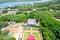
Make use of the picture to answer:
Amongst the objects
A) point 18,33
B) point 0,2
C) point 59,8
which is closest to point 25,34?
point 18,33

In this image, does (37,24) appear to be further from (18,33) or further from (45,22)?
(18,33)

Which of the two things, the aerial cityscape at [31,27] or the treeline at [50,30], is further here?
the aerial cityscape at [31,27]

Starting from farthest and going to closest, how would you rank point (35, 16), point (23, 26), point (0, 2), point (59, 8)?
1. point (0, 2)
2. point (59, 8)
3. point (35, 16)
4. point (23, 26)

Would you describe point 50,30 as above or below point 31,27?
above

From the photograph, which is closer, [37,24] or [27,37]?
[27,37]

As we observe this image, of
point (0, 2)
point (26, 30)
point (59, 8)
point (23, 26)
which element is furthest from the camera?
point (0, 2)

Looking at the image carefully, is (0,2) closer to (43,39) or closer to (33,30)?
(33,30)

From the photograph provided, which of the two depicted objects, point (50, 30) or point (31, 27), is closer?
point (50, 30)

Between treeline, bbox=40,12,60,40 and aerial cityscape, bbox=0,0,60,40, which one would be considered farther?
aerial cityscape, bbox=0,0,60,40

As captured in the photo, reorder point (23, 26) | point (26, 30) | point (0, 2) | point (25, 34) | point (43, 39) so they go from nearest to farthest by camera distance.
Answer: point (43, 39) → point (25, 34) → point (26, 30) → point (23, 26) → point (0, 2)

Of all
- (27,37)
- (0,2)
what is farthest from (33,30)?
(0,2)
